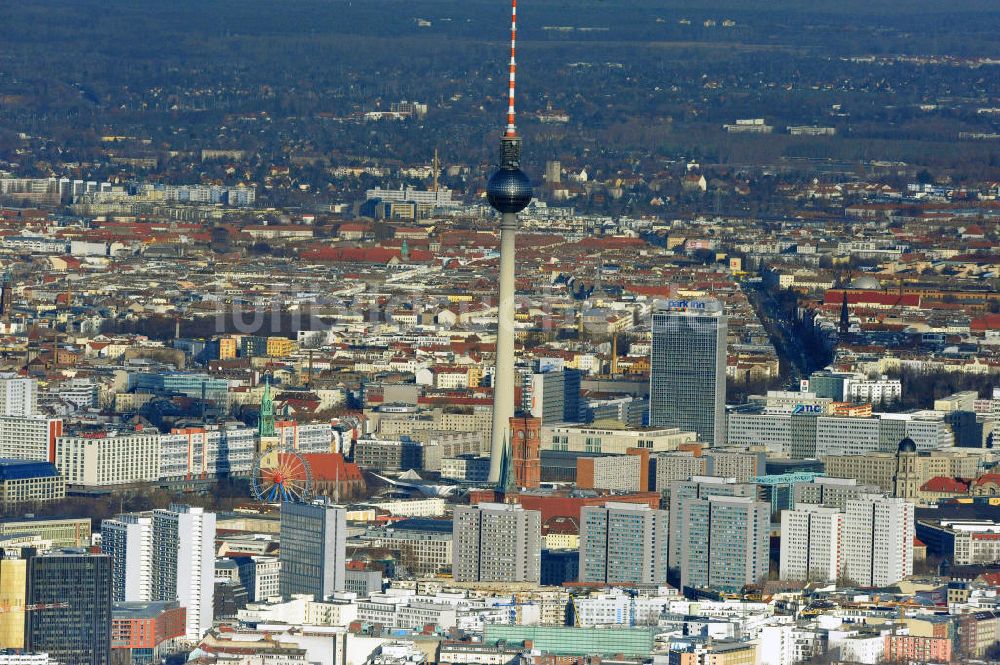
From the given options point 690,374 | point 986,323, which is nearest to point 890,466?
point 690,374

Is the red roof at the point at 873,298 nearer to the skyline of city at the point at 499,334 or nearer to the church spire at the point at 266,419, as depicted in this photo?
the skyline of city at the point at 499,334

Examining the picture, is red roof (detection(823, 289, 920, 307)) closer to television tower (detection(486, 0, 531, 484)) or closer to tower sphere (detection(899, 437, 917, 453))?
television tower (detection(486, 0, 531, 484))

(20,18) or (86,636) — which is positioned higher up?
(20,18)

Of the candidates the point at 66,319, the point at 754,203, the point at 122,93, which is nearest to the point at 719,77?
the point at 122,93

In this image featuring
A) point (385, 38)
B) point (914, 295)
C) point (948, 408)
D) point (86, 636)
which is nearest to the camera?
point (86, 636)

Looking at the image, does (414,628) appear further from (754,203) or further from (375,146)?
(375,146)

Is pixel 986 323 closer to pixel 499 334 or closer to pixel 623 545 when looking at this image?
pixel 499 334

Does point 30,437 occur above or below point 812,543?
above

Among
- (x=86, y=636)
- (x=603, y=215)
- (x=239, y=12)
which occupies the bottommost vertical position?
(x=86, y=636)
